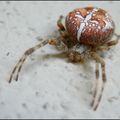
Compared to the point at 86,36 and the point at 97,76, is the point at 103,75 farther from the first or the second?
the point at 86,36

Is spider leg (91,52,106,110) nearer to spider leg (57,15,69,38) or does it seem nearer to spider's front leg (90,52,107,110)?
spider's front leg (90,52,107,110)

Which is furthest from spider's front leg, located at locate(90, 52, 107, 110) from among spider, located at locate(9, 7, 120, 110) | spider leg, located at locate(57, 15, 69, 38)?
spider leg, located at locate(57, 15, 69, 38)

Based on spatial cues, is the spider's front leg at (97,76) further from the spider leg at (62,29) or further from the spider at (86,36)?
the spider leg at (62,29)

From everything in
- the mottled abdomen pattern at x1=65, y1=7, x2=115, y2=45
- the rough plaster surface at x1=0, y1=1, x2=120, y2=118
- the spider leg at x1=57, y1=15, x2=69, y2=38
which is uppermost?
the mottled abdomen pattern at x1=65, y1=7, x2=115, y2=45

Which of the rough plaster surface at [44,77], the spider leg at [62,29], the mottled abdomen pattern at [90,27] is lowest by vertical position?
the rough plaster surface at [44,77]

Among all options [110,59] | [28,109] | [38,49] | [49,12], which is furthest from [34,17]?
[28,109]

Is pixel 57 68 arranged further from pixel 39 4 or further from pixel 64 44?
pixel 39 4

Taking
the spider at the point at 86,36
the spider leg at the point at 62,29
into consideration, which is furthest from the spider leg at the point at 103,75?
the spider leg at the point at 62,29
